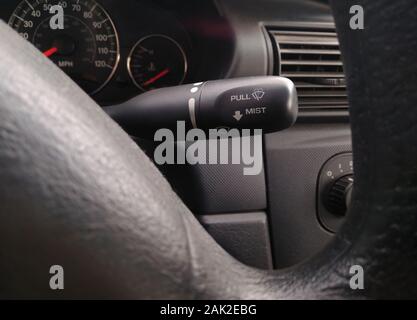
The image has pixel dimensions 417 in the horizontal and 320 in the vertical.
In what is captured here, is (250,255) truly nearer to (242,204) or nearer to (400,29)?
(242,204)

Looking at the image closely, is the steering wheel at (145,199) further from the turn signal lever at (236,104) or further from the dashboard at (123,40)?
the dashboard at (123,40)

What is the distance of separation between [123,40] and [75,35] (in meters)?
0.11

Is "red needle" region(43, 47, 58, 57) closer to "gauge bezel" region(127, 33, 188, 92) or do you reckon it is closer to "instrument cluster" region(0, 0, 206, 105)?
"instrument cluster" region(0, 0, 206, 105)

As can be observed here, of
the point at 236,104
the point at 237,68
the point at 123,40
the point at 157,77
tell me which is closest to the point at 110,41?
the point at 123,40

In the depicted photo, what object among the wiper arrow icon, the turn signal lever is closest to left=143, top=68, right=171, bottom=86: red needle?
the turn signal lever

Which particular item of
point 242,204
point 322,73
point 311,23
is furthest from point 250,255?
point 311,23

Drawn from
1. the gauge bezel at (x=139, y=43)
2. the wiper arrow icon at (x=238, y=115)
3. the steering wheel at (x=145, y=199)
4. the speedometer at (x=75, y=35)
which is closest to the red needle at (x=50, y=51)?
the speedometer at (x=75, y=35)

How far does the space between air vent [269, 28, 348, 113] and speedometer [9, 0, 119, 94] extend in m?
0.39

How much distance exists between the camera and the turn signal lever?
798 millimetres

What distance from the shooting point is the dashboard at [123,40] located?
4.17 feet

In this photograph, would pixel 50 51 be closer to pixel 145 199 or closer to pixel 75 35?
pixel 75 35

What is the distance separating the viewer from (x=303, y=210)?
49.4 inches

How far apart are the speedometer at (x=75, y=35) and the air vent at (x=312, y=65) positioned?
39 cm
